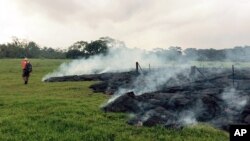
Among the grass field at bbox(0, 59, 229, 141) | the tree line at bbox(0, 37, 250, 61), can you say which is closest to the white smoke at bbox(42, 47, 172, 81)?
the tree line at bbox(0, 37, 250, 61)

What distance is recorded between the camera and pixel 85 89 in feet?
106

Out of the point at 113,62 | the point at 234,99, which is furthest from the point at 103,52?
the point at 234,99

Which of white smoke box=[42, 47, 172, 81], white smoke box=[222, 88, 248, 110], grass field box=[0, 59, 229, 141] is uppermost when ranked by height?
white smoke box=[42, 47, 172, 81]

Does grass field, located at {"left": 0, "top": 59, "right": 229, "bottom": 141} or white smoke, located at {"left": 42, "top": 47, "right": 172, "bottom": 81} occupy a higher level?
white smoke, located at {"left": 42, "top": 47, "right": 172, "bottom": 81}

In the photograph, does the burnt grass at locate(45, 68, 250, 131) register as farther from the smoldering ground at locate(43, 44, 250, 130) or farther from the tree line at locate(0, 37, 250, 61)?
the tree line at locate(0, 37, 250, 61)

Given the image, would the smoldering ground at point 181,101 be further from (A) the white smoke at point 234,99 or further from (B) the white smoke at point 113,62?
(B) the white smoke at point 113,62

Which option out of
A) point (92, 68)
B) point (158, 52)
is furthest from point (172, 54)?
point (92, 68)

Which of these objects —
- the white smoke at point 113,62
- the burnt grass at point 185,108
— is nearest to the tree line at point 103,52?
the white smoke at point 113,62

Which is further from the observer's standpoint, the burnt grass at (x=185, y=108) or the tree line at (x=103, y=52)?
the tree line at (x=103, y=52)

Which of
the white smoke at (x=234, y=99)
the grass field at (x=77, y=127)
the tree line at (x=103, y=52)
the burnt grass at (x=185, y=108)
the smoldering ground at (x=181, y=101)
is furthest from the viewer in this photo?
the tree line at (x=103, y=52)

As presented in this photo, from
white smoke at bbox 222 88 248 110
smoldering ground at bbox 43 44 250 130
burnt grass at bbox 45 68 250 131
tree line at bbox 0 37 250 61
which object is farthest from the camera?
tree line at bbox 0 37 250 61

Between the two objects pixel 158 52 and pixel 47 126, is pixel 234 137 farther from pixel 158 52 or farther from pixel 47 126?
pixel 158 52

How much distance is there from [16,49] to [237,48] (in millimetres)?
78704

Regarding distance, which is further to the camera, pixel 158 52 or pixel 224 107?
pixel 158 52
